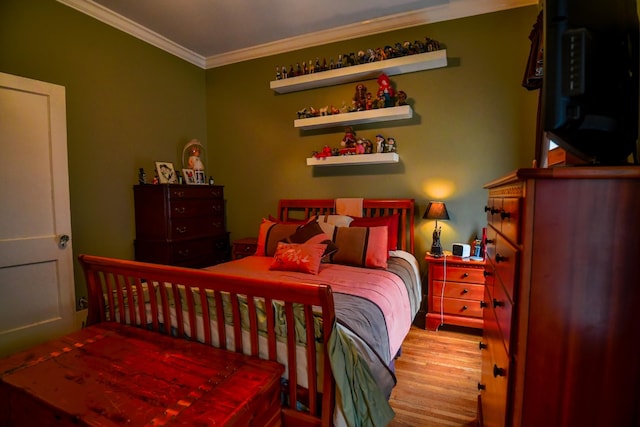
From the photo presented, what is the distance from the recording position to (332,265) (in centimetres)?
258

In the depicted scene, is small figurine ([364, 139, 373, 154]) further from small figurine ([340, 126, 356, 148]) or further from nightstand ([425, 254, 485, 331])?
nightstand ([425, 254, 485, 331])

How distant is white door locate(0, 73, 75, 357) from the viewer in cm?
220

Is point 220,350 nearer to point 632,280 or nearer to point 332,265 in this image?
point 332,265

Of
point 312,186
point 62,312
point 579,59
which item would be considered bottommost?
point 62,312

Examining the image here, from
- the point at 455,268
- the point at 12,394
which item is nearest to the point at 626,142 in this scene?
the point at 455,268

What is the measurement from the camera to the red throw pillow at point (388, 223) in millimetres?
2838

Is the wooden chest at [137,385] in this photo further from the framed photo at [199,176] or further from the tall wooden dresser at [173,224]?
the framed photo at [199,176]

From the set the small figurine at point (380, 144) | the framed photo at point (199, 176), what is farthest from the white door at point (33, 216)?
the small figurine at point (380, 144)

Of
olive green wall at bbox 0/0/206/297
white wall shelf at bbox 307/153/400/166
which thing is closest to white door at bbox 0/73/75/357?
olive green wall at bbox 0/0/206/297

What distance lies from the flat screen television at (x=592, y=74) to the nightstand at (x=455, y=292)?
1.90 metres

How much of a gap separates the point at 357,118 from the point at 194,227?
208cm

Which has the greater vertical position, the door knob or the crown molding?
the crown molding

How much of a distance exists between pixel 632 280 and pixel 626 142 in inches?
15.0

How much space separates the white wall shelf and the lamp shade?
1.87 feet
